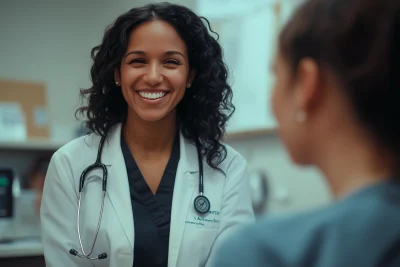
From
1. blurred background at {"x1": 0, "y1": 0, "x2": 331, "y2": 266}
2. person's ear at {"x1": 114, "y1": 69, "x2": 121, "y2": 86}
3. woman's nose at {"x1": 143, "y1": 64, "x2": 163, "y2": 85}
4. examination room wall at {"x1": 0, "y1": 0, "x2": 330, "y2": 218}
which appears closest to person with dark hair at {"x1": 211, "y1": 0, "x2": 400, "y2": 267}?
woman's nose at {"x1": 143, "y1": 64, "x2": 163, "y2": 85}

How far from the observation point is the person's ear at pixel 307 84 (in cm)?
66

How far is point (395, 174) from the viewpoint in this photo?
65 centimetres

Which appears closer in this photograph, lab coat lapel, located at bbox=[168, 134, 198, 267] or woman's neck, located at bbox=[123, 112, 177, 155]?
lab coat lapel, located at bbox=[168, 134, 198, 267]

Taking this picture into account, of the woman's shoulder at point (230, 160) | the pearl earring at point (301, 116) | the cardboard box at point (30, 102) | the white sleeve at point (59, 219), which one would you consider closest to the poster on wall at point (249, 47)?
the cardboard box at point (30, 102)

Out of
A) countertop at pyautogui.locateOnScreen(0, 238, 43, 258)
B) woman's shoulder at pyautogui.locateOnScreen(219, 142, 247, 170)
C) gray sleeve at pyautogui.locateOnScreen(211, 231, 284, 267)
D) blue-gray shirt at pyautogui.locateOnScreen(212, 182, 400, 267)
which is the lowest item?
countertop at pyautogui.locateOnScreen(0, 238, 43, 258)

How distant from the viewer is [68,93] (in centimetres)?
315

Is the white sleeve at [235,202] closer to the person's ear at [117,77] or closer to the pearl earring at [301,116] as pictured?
the person's ear at [117,77]

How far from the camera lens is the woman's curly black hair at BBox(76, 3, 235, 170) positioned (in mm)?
1529

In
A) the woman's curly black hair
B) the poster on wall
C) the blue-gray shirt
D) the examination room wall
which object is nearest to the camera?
the blue-gray shirt

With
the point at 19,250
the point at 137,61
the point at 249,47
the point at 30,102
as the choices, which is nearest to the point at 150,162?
the point at 137,61

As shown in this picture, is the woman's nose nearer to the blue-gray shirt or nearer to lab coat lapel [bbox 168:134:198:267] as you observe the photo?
lab coat lapel [bbox 168:134:198:267]

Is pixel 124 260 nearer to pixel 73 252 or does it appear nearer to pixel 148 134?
pixel 73 252

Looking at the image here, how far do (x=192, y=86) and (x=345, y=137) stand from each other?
100cm

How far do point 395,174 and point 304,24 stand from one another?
0.20 metres
